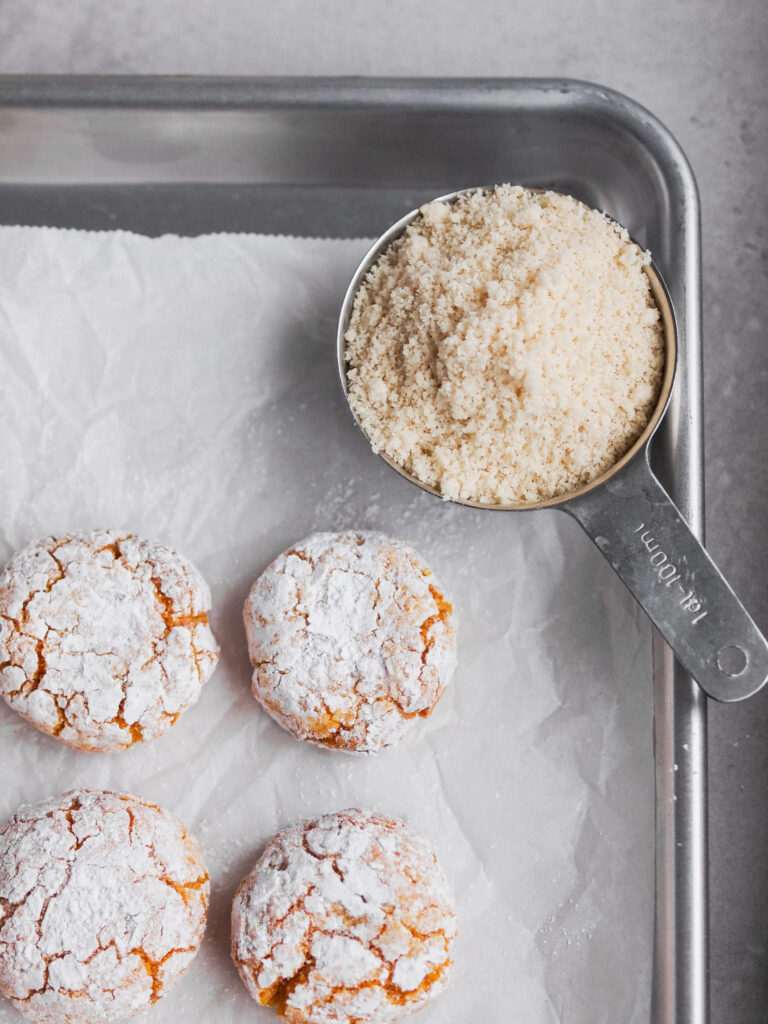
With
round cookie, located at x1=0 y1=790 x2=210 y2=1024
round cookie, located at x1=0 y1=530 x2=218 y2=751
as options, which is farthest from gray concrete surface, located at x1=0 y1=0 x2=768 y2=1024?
round cookie, located at x1=0 y1=790 x2=210 y2=1024

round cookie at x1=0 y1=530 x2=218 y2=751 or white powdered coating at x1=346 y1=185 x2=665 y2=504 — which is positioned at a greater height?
white powdered coating at x1=346 y1=185 x2=665 y2=504

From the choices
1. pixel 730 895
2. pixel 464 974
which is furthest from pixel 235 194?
pixel 730 895

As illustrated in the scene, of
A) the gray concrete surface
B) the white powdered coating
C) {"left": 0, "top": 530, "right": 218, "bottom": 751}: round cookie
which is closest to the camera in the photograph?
the white powdered coating

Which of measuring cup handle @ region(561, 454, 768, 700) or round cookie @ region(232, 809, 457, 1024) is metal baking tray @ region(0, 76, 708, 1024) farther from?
round cookie @ region(232, 809, 457, 1024)

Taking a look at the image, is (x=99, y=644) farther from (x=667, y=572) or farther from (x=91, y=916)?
(x=667, y=572)

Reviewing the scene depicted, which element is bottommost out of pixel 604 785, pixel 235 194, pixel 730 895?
pixel 730 895

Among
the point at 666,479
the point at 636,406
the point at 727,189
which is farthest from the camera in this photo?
the point at 727,189

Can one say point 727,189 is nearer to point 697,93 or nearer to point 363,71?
point 697,93

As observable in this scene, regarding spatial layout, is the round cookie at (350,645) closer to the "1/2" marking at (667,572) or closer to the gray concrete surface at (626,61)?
the "1/2" marking at (667,572)
